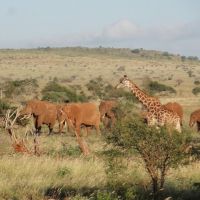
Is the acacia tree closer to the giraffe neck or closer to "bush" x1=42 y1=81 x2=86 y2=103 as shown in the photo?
the giraffe neck

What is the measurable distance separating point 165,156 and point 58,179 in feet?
8.52

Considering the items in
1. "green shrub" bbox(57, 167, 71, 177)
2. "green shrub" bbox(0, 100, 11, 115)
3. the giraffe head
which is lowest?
"green shrub" bbox(0, 100, 11, 115)

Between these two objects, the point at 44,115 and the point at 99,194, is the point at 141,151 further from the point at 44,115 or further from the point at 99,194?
the point at 44,115

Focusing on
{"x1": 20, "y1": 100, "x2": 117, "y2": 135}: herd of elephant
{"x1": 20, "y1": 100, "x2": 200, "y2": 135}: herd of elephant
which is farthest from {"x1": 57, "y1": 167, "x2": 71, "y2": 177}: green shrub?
{"x1": 20, "y1": 100, "x2": 117, "y2": 135}: herd of elephant

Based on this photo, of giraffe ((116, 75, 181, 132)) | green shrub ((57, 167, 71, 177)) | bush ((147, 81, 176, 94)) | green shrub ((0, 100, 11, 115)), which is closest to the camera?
green shrub ((57, 167, 71, 177))

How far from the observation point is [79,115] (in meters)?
22.0

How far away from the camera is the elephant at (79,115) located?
71.0 ft

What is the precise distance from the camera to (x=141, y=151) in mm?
9266

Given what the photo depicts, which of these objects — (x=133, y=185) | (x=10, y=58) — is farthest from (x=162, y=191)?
(x=10, y=58)

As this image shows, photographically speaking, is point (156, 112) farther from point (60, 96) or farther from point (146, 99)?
point (60, 96)

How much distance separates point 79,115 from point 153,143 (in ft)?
42.8

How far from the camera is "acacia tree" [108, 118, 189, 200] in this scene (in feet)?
29.7

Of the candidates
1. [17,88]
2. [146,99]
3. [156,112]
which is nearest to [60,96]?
[17,88]

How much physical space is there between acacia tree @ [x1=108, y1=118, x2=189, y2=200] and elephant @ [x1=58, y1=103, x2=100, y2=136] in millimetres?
11619
